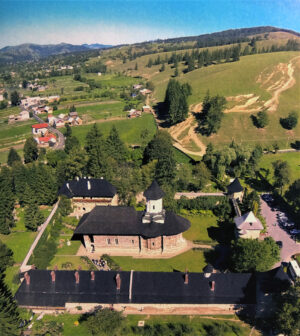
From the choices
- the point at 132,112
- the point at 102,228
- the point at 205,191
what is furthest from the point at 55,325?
the point at 132,112

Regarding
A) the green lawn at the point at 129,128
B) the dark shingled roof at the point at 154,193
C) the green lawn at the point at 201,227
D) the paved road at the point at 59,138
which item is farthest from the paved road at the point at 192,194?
the paved road at the point at 59,138

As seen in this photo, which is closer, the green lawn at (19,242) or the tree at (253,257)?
the tree at (253,257)

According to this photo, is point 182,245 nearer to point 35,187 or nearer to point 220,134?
point 35,187

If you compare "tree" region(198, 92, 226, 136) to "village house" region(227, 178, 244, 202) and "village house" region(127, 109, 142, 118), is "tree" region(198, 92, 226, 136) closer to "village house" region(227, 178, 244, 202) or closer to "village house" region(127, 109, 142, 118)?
"village house" region(227, 178, 244, 202)

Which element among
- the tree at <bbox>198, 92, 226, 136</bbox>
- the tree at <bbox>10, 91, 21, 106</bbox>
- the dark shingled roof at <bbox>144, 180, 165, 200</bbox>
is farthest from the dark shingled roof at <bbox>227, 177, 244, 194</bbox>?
the tree at <bbox>10, 91, 21, 106</bbox>

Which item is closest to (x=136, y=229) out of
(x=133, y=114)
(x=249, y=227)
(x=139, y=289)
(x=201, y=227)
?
(x=139, y=289)

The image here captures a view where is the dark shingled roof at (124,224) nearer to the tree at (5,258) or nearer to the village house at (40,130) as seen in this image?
the tree at (5,258)
